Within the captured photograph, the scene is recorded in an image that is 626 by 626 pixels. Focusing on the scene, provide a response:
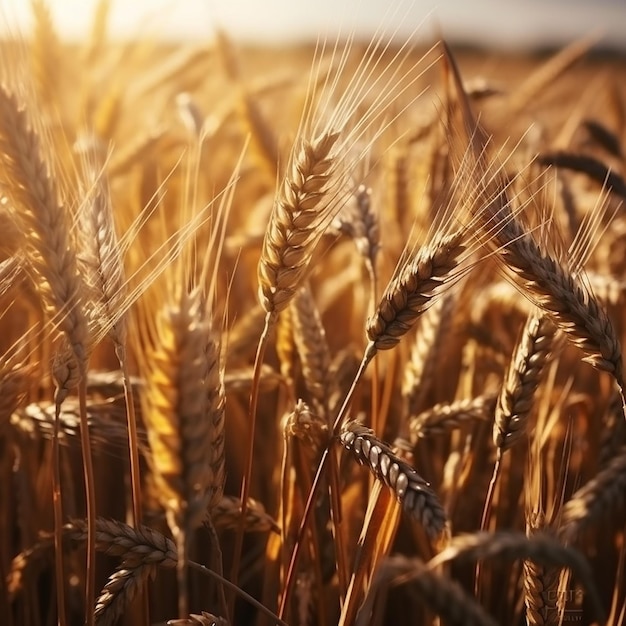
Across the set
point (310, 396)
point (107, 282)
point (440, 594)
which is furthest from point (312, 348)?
point (440, 594)

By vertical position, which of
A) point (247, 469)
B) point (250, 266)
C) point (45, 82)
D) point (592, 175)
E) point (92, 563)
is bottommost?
point (92, 563)

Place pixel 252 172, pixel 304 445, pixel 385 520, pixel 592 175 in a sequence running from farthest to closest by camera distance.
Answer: pixel 252 172, pixel 592 175, pixel 304 445, pixel 385 520

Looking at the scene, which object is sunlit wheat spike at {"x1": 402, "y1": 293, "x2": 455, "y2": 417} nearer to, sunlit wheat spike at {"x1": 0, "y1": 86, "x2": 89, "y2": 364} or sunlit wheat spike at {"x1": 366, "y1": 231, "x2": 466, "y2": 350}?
sunlit wheat spike at {"x1": 366, "y1": 231, "x2": 466, "y2": 350}

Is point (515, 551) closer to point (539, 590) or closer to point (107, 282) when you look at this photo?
point (539, 590)

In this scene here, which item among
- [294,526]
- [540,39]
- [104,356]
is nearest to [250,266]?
[104,356]

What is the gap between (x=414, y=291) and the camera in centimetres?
104

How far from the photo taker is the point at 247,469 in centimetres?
116

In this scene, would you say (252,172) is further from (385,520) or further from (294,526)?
(385,520)

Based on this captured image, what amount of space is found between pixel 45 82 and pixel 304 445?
1766 mm

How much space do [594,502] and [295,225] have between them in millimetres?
598

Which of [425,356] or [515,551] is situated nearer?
[515,551]

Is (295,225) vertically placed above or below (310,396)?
above

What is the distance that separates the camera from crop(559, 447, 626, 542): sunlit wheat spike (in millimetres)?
1010

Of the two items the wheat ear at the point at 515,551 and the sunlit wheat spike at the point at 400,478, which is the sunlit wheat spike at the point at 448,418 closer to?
the sunlit wheat spike at the point at 400,478
